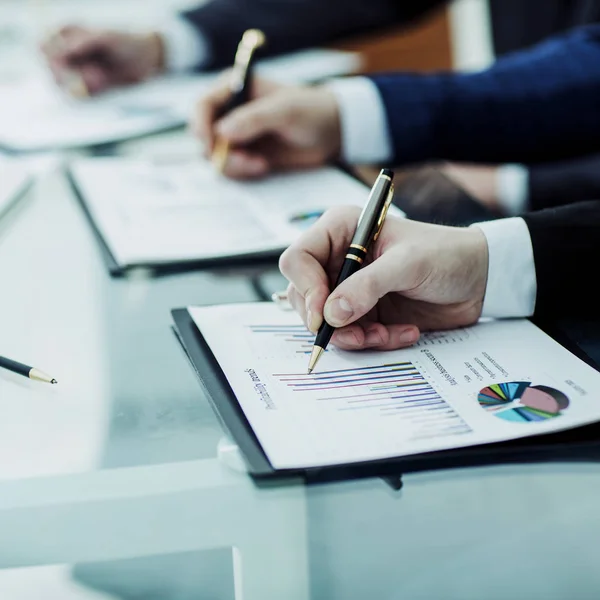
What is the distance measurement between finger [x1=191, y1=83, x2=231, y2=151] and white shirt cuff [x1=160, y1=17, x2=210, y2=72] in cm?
44

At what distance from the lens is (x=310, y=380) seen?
22.7 inches

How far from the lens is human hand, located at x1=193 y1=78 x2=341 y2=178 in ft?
3.40

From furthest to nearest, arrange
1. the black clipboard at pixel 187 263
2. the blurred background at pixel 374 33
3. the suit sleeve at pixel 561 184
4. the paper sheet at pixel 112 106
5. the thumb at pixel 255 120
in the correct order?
the blurred background at pixel 374 33 → the suit sleeve at pixel 561 184 → the paper sheet at pixel 112 106 → the thumb at pixel 255 120 → the black clipboard at pixel 187 263

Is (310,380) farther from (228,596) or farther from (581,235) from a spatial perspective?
(581,235)

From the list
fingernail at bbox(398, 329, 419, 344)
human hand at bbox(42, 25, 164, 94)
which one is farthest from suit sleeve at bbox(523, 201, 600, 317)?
human hand at bbox(42, 25, 164, 94)

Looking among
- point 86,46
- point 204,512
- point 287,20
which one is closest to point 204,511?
point 204,512

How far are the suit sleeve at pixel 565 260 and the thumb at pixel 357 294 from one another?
0.15 m

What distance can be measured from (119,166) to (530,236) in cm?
60

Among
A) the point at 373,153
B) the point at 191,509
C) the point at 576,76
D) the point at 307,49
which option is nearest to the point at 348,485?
the point at 191,509

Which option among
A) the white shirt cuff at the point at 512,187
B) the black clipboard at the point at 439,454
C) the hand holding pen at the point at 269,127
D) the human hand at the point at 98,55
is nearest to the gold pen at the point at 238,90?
the hand holding pen at the point at 269,127

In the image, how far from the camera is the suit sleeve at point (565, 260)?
0.68 meters

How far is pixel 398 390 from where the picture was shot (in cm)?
56

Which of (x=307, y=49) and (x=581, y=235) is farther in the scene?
(x=307, y=49)

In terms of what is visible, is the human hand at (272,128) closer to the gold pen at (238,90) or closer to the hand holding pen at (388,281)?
the gold pen at (238,90)
